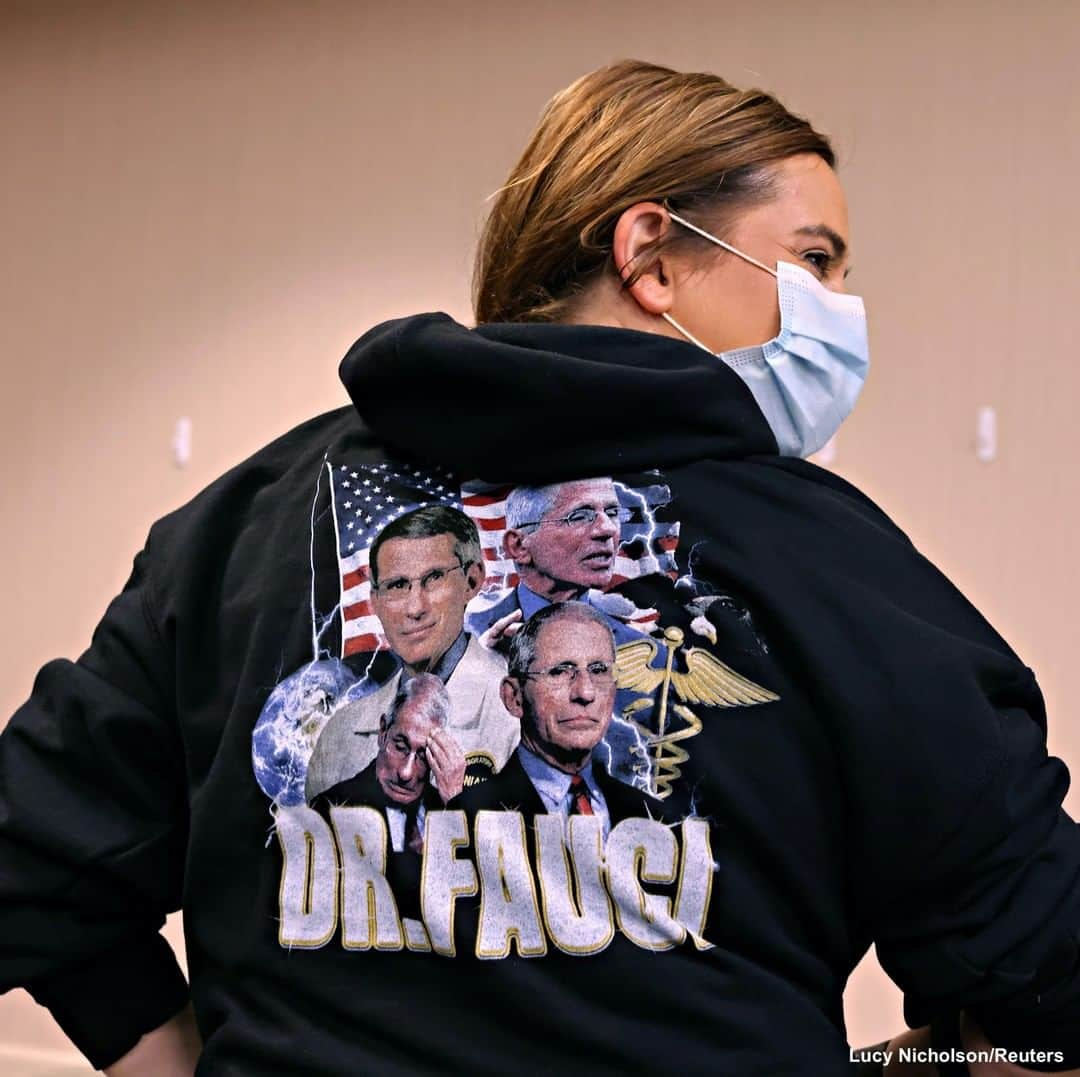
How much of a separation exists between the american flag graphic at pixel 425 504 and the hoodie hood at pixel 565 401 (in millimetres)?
19

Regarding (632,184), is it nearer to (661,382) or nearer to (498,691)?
(661,382)

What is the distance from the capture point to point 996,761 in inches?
31.9

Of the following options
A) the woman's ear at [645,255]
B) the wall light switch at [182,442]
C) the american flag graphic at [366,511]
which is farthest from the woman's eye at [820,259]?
the wall light switch at [182,442]

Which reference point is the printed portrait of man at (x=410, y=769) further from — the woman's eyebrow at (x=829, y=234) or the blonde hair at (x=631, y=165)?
the woman's eyebrow at (x=829, y=234)

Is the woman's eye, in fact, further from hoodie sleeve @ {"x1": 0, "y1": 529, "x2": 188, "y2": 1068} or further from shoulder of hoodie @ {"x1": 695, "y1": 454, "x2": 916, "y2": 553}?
hoodie sleeve @ {"x1": 0, "y1": 529, "x2": 188, "y2": 1068}

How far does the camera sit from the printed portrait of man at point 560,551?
87 cm

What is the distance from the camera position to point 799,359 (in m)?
1.09

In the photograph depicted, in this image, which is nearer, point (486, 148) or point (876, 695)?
point (876, 695)

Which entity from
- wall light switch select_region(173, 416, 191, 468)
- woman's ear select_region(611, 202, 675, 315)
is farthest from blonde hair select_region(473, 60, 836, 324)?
wall light switch select_region(173, 416, 191, 468)

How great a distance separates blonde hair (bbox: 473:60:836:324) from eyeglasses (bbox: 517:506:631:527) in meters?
0.24

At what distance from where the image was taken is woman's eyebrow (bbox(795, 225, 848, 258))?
42.0 inches

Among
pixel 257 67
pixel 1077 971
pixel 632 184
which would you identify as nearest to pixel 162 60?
pixel 257 67

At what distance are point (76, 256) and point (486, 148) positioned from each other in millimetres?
1191

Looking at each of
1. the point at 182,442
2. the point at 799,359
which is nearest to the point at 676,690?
the point at 799,359
